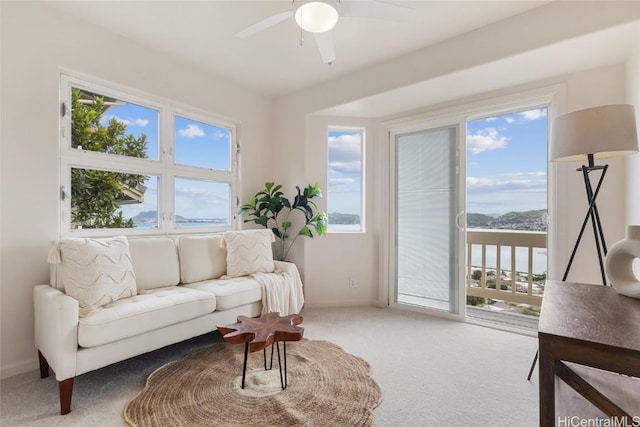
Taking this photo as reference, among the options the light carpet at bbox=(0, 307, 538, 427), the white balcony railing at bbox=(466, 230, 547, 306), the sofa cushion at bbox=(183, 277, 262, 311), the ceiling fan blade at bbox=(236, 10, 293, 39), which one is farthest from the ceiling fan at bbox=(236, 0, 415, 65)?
the white balcony railing at bbox=(466, 230, 547, 306)

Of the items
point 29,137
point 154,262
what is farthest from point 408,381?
point 29,137

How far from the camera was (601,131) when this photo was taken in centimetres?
166

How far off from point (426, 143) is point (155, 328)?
3.24 metres

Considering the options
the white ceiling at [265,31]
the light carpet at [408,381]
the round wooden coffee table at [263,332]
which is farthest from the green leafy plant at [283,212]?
the round wooden coffee table at [263,332]

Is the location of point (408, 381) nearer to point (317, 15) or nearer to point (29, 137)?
point (317, 15)

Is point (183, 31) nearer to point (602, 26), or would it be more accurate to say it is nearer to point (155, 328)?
point (155, 328)

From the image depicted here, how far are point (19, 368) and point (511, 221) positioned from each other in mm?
4903

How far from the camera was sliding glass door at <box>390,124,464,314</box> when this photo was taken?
3.31 metres

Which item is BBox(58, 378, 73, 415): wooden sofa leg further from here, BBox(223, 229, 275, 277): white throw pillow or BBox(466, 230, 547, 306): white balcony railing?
BBox(466, 230, 547, 306): white balcony railing

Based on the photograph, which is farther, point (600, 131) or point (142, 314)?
point (142, 314)

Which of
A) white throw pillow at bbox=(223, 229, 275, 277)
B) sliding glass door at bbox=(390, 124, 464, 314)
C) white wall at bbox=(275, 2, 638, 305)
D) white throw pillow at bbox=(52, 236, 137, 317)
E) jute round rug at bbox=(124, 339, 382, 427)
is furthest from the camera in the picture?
sliding glass door at bbox=(390, 124, 464, 314)

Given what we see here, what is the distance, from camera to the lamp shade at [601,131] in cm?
162

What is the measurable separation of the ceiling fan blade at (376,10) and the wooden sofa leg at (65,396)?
2.72m

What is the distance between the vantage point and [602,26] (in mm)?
2051
